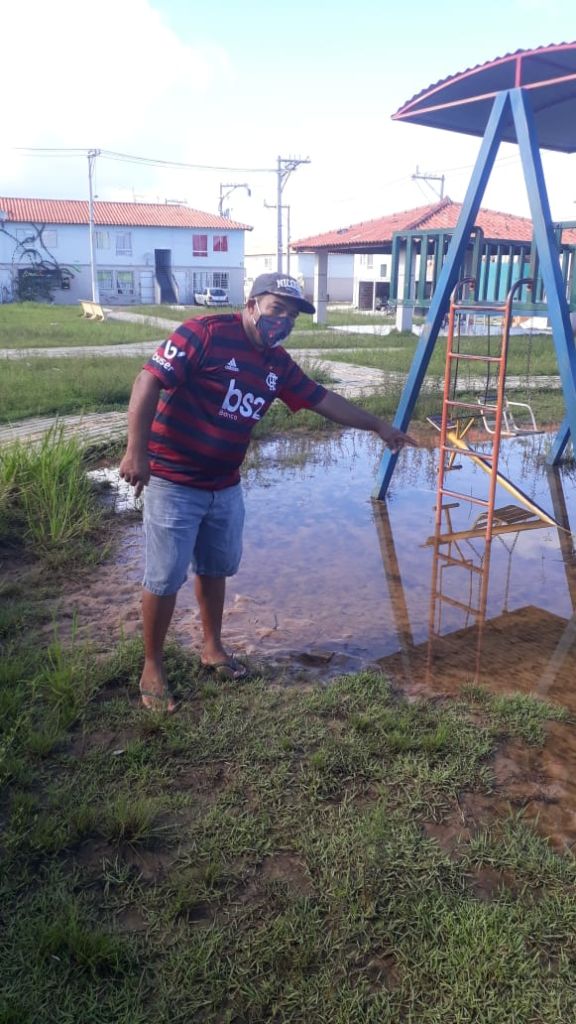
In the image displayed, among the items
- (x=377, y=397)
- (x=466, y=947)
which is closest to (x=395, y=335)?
(x=377, y=397)

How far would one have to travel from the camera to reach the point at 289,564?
215 inches

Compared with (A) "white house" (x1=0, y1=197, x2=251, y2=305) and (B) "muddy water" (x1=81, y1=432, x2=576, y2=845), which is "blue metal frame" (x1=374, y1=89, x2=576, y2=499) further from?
(A) "white house" (x1=0, y1=197, x2=251, y2=305)

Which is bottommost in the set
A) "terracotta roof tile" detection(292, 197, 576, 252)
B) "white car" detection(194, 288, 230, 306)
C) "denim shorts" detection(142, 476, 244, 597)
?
"denim shorts" detection(142, 476, 244, 597)

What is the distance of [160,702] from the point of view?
3418 mm

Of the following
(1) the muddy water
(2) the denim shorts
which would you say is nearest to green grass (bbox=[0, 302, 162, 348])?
(1) the muddy water

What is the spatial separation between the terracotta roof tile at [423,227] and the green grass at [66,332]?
8.46 metres

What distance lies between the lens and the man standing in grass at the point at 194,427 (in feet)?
10.4

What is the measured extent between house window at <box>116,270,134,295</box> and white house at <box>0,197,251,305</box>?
0.20 ft

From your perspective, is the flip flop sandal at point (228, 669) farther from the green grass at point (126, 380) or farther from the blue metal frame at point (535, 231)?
the green grass at point (126, 380)

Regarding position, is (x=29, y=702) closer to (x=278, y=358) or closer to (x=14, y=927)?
(x=14, y=927)

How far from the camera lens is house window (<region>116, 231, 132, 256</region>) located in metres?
50.4

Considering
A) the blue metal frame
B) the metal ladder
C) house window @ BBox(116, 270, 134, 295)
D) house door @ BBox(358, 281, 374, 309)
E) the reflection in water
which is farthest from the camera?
house window @ BBox(116, 270, 134, 295)

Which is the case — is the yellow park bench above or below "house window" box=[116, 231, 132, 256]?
below

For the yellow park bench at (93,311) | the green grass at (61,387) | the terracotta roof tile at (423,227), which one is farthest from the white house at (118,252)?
the green grass at (61,387)
